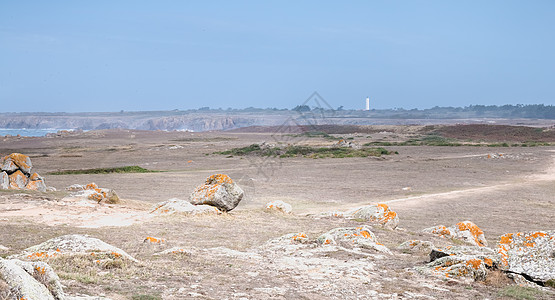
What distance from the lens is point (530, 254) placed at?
9594 mm

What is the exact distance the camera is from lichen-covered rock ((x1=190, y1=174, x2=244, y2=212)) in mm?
16828

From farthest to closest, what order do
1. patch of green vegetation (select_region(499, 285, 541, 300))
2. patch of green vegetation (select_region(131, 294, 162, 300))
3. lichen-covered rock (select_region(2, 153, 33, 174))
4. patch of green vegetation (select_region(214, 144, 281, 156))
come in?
1. patch of green vegetation (select_region(214, 144, 281, 156))
2. lichen-covered rock (select_region(2, 153, 33, 174))
3. patch of green vegetation (select_region(499, 285, 541, 300))
4. patch of green vegetation (select_region(131, 294, 162, 300))

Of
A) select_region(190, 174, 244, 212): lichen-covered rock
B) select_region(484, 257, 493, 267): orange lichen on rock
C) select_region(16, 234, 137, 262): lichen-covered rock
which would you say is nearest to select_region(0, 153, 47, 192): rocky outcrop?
select_region(190, 174, 244, 212): lichen-covered rock

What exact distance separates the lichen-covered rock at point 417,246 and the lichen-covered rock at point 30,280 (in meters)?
8.45

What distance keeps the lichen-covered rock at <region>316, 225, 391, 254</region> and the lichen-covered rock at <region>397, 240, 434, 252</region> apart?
71 centimetres

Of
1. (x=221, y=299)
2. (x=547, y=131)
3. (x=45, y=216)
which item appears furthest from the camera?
(x=547, y=131)

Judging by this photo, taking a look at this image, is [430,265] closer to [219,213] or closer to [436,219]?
[219,213]

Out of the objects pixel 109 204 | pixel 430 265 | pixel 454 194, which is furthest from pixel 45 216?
pixel 454 194

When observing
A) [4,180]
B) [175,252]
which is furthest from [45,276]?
[4,180]

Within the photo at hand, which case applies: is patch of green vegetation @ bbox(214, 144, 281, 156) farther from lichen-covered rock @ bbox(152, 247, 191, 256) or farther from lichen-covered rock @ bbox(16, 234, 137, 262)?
lichen-covered rock @ bbox(16, 234, 137, 262)

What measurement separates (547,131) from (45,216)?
86.0 m

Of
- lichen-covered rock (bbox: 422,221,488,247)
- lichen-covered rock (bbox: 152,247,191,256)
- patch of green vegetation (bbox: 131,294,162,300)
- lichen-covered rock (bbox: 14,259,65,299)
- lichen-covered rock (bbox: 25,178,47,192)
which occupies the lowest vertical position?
lichen-covered rock (bbox: 422,221,488,247)

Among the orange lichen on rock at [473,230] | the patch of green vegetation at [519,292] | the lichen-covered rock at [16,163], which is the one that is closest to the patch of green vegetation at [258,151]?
the lichen-covered rock at [16,163]

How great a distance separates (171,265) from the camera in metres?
8.92
